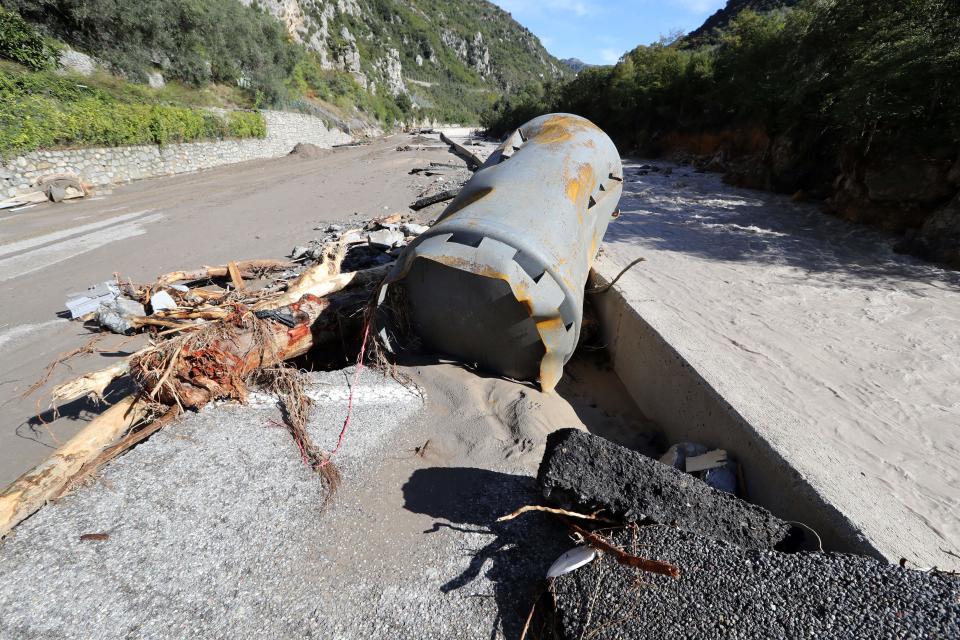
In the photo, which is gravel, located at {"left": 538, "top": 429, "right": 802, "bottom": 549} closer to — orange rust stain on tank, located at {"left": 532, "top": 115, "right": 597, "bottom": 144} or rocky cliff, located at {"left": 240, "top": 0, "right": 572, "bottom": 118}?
orange rust stain on tank, located at {"left": 532, "top": 115, "right": 597, "bottom": 144}

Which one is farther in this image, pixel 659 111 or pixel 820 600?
pixel 659 111

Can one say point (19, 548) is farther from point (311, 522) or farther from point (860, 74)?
point (860, 74)

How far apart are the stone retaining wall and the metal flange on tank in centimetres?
1283

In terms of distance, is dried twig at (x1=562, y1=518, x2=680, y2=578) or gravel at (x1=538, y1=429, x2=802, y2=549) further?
gravel at (x1=538, y1=429, x2=802, y2=549)

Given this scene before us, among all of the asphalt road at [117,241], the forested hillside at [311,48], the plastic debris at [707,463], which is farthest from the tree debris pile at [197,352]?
the forested hillside at [311,48]

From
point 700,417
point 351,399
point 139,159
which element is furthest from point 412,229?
point 139,159

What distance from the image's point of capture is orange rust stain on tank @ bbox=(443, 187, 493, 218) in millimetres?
3684

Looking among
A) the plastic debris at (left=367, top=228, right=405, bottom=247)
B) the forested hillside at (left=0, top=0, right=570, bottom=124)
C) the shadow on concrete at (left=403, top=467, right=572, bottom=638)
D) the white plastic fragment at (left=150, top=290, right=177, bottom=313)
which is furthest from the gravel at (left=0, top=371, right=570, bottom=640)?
the forested hillside at (left=0, top=0, right=570, bottom=124)

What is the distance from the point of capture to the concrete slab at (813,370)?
2297 millimetres

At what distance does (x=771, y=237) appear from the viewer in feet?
Answer: 24.3

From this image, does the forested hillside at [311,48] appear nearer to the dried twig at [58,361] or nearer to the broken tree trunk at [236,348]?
the dried twig at [58,361]

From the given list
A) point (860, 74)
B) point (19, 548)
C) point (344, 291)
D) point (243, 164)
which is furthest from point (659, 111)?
point (19, 548)

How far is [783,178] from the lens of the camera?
10.9 meters

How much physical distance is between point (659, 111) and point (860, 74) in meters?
18.1
